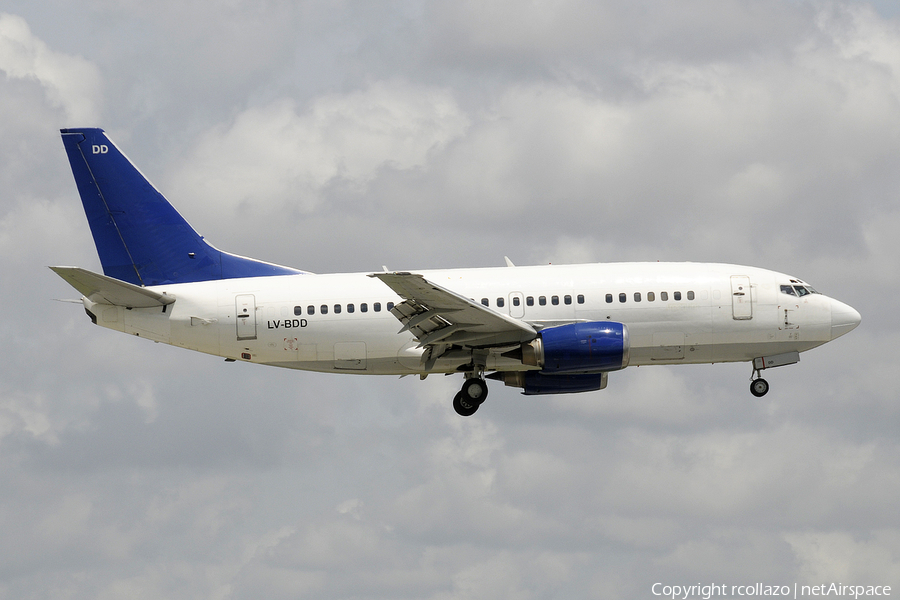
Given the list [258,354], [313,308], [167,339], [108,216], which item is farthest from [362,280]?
[108,216]

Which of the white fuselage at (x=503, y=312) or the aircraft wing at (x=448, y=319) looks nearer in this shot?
the aircraft wing at (x=448, y=319)

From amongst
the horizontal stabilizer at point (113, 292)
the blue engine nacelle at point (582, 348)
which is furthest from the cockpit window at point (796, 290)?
the horizontal stabilizer at point (113, 292)

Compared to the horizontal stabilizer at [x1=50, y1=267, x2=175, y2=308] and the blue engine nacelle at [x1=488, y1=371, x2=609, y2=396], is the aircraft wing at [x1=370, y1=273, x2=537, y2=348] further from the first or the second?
the horizontal stabilizer at [x1=50, y1=267, x2=175, y2=308]

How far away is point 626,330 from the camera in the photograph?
136 ft

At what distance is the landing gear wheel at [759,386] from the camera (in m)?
45.5

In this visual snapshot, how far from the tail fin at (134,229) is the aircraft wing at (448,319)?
7481 millimetres

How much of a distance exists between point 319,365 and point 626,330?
12.3 meters

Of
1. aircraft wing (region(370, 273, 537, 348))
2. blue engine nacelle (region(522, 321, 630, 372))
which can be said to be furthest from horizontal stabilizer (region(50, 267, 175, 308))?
blue engine nacelle (region(522, 321, 630, 372))

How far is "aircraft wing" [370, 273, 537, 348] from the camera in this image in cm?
3947

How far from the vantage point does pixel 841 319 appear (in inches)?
1772

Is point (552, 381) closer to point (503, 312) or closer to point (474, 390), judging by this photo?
point (474, 390)

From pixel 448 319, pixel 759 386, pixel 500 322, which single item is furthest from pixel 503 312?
pixel 759 386

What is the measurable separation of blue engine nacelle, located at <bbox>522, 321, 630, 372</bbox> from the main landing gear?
3314mm

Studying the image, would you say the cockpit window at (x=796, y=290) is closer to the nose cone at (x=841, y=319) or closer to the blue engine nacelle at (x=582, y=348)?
the nose cone at (x=841, y=319)
